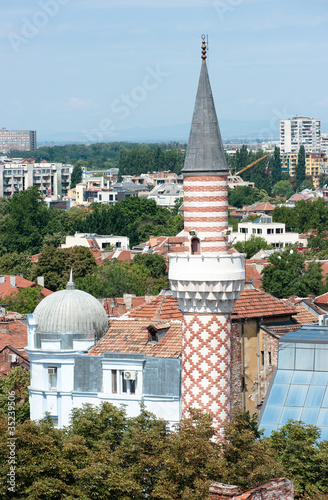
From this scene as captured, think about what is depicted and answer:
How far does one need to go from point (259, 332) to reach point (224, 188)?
8.07m

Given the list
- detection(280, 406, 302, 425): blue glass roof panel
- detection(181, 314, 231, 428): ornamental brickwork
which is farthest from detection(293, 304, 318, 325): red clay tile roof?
detection(181, 314, 231, 428): ornamental brickwork

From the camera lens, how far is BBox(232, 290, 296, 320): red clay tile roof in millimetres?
43250

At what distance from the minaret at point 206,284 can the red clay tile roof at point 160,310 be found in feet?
22.9

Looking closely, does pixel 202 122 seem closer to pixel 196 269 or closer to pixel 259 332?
pixel 196 269

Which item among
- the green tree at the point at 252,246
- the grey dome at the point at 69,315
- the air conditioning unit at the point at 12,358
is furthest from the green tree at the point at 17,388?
the green tree at the point at 252,246

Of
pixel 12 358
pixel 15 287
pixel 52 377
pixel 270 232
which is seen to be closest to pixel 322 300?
pixel 15 287

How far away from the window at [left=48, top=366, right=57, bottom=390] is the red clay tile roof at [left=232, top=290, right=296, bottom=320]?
6.55m

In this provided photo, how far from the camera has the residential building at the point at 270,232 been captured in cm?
Answer: 13900

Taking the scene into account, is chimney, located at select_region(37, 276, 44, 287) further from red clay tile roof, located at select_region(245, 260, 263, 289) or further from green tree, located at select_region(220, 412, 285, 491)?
green tree, located at select_region(220, 412, 285, 491)

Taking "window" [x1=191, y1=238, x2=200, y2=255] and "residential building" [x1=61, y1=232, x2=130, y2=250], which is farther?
"residential building" [x1=61, y1=232, x2=130, y2=250]

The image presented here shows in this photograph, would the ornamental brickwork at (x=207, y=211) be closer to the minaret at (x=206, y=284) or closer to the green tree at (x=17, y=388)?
the minaret at (x=206, y=284)

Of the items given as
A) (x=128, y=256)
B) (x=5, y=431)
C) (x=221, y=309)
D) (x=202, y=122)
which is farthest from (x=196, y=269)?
(x=128, y=256)

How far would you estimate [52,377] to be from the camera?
43.3 meters

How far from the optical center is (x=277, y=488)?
2884 centimetres
